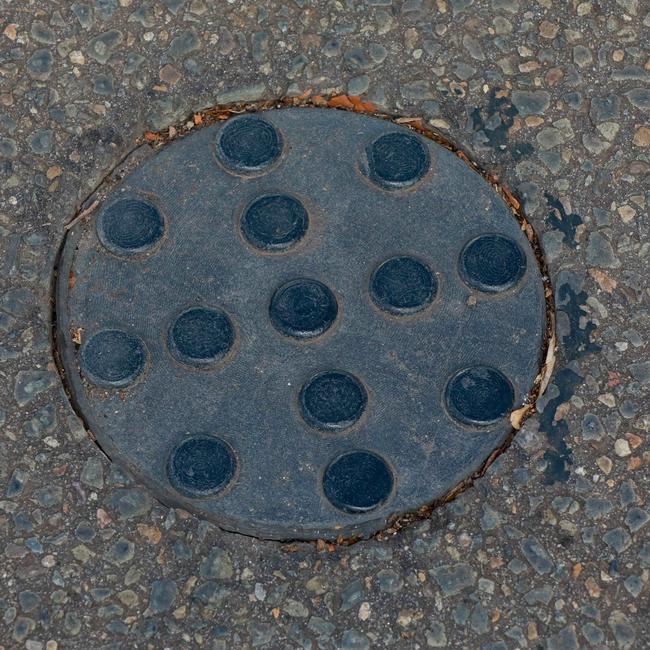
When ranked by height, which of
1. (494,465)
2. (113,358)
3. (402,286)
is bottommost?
(494,465)

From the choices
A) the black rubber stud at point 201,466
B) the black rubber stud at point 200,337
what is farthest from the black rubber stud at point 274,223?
the black rubber stud at point 201,466

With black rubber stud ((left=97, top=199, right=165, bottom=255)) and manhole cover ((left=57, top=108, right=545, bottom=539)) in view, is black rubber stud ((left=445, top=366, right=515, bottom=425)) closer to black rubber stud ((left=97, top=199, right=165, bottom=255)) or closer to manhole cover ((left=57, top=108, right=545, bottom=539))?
manhole cover ((left=57, top=108, right=545, bottom=539))

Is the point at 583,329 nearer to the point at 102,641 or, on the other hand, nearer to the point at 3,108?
the point at 102,641

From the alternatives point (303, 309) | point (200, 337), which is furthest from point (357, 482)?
point (200, 337)

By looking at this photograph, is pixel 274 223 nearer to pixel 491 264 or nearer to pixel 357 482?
pixel 491 264

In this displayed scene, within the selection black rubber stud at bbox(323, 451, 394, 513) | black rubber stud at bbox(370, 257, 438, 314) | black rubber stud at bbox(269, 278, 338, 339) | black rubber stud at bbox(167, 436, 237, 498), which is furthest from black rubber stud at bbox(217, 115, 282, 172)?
black rubber stud at bbox(323, 451, 394, 513)

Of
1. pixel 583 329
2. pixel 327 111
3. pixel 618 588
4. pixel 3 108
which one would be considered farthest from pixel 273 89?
pixel 618 588

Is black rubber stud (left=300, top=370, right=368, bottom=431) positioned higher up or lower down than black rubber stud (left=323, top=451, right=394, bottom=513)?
higher up
